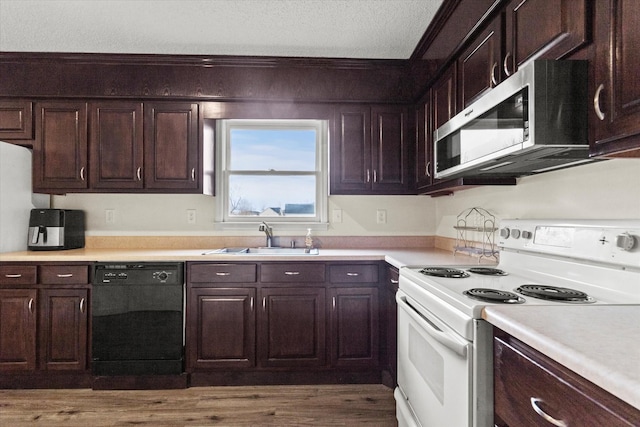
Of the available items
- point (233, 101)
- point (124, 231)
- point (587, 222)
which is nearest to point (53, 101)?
point (124, 231)

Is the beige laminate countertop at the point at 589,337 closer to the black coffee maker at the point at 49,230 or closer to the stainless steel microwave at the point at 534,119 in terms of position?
the stainless steel microwave at the point at 534,119

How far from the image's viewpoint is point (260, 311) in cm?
239

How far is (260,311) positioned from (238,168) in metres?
1.30

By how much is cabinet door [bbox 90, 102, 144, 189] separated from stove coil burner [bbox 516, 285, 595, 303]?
259 cm

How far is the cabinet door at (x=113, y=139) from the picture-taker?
266cm

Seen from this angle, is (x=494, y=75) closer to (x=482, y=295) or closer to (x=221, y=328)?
(x=482, y=295)

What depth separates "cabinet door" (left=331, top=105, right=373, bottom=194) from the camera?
2.73 metres

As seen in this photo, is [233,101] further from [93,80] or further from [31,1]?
[31,1]

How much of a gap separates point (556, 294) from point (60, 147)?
10.6 feet

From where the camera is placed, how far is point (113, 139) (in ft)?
8.73

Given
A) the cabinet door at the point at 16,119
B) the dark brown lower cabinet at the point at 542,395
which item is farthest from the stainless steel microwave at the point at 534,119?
the cabinet door at the point at 16,119

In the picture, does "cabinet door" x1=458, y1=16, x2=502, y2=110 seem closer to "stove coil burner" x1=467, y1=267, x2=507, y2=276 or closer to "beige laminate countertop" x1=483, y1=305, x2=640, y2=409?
"stove coil burner" x1=467, y1=267, x2=507, y2=276

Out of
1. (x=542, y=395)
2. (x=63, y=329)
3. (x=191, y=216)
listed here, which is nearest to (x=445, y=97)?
(x=542, y=395)

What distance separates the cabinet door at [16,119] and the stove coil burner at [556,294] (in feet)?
10.9
